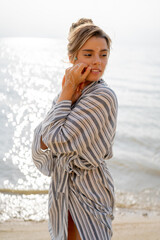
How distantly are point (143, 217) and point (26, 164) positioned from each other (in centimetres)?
297

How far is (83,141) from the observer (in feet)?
6.07

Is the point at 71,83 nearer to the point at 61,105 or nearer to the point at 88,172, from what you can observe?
the point at 61,105

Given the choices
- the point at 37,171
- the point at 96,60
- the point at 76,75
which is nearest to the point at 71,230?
the point at 76,75

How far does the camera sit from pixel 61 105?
186 centimetres

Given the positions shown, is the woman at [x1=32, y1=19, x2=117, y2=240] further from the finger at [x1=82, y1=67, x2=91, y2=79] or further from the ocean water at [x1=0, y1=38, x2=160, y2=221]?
the ocean water at [x1=0, y1=38, x2=160, y2=221]

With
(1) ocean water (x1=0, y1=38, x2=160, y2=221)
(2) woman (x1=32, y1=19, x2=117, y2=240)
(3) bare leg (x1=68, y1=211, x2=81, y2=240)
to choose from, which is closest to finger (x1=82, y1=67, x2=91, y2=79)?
(2) woman (x1=32, y1=19, x2=117, y2=240)

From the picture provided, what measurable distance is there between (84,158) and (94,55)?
24.4 inches

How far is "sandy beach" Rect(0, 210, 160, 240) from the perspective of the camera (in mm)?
4043

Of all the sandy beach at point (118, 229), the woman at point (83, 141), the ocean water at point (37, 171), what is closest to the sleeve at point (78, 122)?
→ the woman at point (83, 141)

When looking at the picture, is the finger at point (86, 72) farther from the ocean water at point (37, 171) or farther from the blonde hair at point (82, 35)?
the ocean water at point (37, 171)

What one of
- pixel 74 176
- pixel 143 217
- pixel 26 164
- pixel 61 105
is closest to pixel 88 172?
pixel 74 176

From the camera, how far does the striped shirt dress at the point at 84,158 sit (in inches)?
72.9

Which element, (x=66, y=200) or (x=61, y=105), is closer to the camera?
(x=61, y=105)

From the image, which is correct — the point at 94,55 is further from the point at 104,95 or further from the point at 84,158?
the point at 84,158
